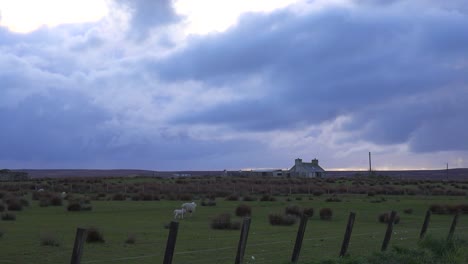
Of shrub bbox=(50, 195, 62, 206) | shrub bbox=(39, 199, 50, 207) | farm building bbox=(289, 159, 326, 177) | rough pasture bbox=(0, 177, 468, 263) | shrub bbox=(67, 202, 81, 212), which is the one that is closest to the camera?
rough pasture bbox=(0, 177, 468, 263)

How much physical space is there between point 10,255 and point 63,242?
11.6ft

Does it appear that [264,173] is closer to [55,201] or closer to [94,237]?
[55,201]

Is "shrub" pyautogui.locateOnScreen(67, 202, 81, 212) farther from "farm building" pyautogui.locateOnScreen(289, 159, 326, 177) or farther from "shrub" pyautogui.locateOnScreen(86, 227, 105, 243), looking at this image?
"farm building" pyautogui.locateOnScreen(289, 159, 326, 177)

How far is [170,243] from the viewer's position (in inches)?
477

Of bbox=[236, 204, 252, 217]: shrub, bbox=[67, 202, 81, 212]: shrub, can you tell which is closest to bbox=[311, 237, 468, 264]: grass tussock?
bbox=[236, 204, 252, 217]: shrub

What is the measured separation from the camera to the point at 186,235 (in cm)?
2717

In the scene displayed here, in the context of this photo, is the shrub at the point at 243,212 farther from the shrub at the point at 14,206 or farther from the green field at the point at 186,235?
the shrub at the point at 14,206

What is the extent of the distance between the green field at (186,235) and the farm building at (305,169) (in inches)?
3917

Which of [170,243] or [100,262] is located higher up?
[170,243]

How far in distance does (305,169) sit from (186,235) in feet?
393

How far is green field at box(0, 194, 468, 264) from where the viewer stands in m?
20.0

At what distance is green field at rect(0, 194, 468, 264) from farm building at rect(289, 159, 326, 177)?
99480mm

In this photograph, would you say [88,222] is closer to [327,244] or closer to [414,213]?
→ [327,244]

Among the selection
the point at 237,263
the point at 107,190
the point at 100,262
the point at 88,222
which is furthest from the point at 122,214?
the point at 107,190
